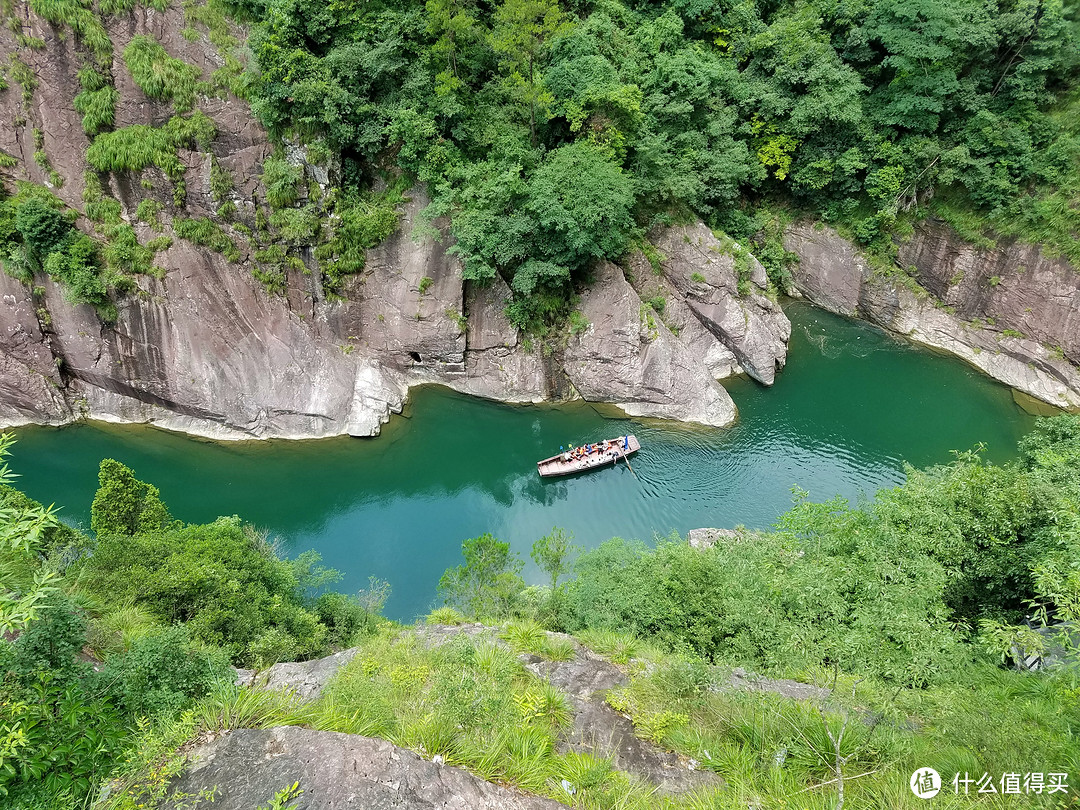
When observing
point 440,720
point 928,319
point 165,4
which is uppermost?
point 165,4

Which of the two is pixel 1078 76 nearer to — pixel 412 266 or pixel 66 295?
pixel 412 266

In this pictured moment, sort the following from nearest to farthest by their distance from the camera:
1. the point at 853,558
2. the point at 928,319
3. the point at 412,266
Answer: the point at 853,558, the point at 412,266, the point at 928,319

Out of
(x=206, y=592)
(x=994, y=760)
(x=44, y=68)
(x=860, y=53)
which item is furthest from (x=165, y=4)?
(x=994, y=760)

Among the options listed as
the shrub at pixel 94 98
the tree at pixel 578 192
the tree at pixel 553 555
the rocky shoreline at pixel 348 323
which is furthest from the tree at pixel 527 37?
the tree at pixel 553 555

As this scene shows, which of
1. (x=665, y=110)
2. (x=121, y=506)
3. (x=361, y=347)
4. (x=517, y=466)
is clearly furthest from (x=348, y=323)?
(x=665, y=110)

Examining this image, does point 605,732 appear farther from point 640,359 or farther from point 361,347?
point 361,347

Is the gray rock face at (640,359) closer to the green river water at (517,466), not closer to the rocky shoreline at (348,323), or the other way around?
the rocky shoreline at (348,323)
